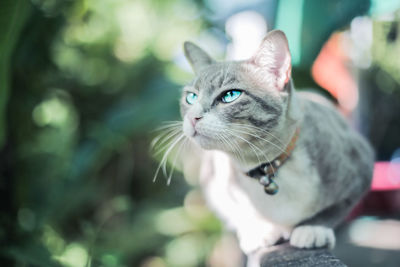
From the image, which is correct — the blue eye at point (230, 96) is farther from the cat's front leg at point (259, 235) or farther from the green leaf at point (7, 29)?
the green leaf at point (7, 29)

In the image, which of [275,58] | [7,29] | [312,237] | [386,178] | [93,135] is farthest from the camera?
[93,135]

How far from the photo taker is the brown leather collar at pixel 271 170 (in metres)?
0.74

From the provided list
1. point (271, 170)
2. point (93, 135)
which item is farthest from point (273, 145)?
point (93, 135)

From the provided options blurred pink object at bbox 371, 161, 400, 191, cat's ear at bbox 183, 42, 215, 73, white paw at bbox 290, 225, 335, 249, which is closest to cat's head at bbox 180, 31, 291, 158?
cat's ear at bbox 183, 42, 215, 73

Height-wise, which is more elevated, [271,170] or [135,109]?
[135,109]

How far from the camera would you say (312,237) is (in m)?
0.80

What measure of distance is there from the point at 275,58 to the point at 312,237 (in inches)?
15.2

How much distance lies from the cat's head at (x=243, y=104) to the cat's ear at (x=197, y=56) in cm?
11

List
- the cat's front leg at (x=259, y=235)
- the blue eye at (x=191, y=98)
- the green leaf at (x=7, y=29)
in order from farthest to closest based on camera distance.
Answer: the green leaf at (x=7, y=29) → the cat's front leg at (x=259, y=235) → the blue eye at (x=191, y=98)

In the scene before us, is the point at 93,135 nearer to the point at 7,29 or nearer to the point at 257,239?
the point at 7,29

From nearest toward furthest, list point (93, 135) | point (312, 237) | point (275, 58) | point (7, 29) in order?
point (275, 58), point (312, 237), point (7, 29), point (93, 135)

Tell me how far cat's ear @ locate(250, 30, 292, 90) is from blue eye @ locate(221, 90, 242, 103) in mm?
70

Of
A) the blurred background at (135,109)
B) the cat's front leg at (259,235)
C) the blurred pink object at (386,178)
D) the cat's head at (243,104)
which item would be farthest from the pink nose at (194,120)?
the blurred pink object at (386,178)

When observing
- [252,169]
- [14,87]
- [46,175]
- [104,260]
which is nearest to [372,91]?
[252,169]
